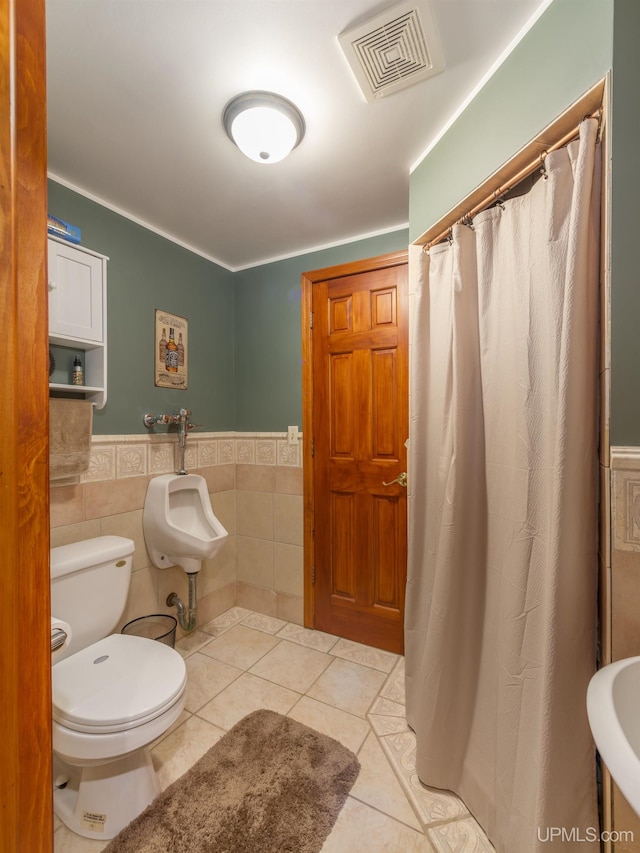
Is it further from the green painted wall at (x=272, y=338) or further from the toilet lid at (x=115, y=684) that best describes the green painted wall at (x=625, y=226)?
the toilet lid at (x=115, y=684)

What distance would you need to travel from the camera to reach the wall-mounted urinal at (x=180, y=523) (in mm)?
1877

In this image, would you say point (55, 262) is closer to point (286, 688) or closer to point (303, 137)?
point (303, 137)

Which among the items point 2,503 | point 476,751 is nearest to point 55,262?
point 2,503

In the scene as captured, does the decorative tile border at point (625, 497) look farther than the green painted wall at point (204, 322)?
No

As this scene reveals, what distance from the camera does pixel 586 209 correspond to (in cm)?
88

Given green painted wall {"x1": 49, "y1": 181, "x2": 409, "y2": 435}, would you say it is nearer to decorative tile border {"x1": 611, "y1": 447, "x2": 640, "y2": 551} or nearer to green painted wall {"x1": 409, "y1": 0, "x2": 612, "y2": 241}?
green painted wall {"x1": 409, "y1": 0, "x2": 612, "y2": 241}

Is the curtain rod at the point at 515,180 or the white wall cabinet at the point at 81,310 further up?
the curtain rod at the point at 515,180

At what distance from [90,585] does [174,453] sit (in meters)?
0.82

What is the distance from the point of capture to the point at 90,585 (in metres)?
1.50

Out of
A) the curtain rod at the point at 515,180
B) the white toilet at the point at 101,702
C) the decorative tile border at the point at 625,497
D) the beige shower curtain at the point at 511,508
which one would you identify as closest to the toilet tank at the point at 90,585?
the white toilet at the point at 101,702

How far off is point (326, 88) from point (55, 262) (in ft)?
4.06

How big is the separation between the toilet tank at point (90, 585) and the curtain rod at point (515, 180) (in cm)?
190

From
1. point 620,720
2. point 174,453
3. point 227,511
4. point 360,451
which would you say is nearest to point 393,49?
point 360,451

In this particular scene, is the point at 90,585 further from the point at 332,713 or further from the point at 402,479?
the point at 402,479
